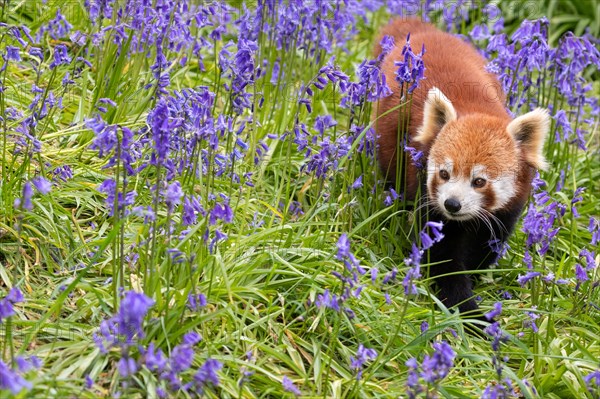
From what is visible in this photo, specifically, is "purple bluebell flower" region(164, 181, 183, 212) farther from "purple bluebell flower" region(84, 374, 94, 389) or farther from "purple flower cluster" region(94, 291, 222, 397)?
"purple bluebell flower" region(84, 374, 94, 389)

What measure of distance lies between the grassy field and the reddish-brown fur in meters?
0.19

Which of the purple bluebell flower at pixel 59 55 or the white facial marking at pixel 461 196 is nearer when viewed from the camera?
the purple bluebell flower at pixel 59 55

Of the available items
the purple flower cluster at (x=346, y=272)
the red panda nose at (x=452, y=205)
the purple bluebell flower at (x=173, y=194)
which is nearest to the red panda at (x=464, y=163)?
the red panda nose at (x=452, y=205)

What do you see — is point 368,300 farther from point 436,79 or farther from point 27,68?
point 27,68

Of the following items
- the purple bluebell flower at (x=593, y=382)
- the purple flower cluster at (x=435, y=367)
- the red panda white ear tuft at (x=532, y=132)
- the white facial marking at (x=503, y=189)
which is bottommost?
the purple bluebell flower at (x=593, y=382)

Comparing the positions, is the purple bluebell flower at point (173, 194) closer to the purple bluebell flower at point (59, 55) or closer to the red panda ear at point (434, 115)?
the purple bluebell flower at point (59, 55)

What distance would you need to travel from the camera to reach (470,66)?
19.2 ft

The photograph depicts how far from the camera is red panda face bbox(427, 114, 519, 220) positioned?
487cm

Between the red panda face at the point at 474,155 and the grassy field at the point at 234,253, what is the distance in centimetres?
30

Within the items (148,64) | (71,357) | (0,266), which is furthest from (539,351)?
(148,64)

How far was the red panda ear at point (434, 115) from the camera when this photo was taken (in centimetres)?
508

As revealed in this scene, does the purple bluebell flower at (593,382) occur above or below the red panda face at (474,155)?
below

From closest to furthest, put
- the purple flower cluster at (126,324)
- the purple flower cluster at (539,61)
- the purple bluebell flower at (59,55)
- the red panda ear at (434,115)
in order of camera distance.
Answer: the purple flower cluster at (126,324) → the purple bluebell flower at (59,55) → the red panda ear at (434,115) → the purple flower cluster at (539,61)

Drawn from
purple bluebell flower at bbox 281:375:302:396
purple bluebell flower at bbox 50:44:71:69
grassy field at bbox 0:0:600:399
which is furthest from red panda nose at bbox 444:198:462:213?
purple bluebell flower at bbox 50:44:71:69
